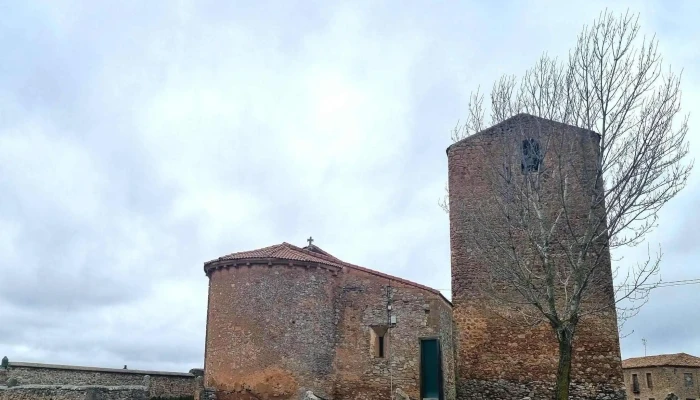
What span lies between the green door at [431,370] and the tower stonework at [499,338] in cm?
207

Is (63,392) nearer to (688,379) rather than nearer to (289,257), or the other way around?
(289,257)

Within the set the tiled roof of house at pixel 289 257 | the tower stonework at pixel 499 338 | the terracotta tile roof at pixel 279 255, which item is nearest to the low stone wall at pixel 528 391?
the tower stonework at pixel 499 338

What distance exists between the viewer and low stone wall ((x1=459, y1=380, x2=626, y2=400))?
18.0m

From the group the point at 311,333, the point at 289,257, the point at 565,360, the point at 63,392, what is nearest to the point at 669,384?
the point at 311,333

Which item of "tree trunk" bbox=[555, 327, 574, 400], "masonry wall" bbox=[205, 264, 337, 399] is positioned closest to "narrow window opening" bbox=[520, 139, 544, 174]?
"tree trunk" bbox=[555, 327, 574, 400]

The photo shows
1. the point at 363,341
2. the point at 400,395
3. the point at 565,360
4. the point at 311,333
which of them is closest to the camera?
the point at 565,360

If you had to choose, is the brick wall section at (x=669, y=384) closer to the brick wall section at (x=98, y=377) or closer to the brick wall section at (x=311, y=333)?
the brick wall section at (x=311, y=333)

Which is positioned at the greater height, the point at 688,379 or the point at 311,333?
the point at 311,333

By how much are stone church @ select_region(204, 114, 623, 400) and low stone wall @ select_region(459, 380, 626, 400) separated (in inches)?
1.3

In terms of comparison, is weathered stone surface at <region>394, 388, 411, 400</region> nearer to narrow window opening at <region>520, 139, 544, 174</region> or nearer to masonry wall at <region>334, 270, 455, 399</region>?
masonry wall at <region>334, 270, 455, 399</region>

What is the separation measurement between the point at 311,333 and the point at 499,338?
21.6 feet

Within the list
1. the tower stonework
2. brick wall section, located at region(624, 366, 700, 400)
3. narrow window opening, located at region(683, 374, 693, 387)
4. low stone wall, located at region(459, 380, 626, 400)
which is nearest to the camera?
low stone wall, located at region(459, 380, 626, 400)

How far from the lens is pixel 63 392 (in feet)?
57.5

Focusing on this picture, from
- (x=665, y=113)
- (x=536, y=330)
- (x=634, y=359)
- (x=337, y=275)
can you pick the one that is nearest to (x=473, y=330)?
(x=536, y=330)
